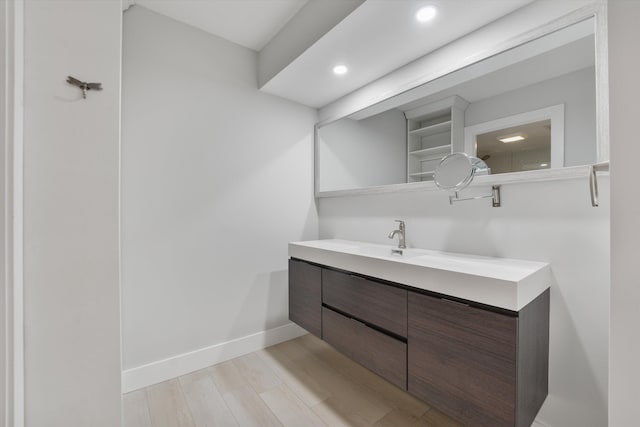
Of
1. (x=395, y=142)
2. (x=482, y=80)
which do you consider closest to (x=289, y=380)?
(x=395, y=142)

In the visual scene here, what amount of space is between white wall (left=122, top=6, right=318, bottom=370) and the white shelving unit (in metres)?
1.04

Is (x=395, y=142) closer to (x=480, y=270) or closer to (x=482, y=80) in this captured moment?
(x=482, y=80)

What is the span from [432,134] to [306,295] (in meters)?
1.38

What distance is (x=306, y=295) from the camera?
1979 millimetres

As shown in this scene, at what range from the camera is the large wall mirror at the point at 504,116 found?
1213mm

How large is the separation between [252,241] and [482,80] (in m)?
1.88

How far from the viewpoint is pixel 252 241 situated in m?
2.24

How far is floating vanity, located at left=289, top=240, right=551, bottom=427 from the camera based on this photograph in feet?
3.31

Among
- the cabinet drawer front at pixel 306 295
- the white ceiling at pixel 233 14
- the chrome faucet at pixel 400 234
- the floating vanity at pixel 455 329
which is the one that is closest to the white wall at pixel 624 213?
the floating vanity at pixel 455 329

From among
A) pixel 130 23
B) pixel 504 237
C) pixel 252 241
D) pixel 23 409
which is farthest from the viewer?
pixel 252 241

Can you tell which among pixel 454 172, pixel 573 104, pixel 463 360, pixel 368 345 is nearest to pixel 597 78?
pixel 573 104

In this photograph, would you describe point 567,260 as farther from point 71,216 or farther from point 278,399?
point 71,216

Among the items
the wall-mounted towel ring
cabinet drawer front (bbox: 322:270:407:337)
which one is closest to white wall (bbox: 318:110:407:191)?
cabinet drawer front (bbox: 322:270:407:337)
